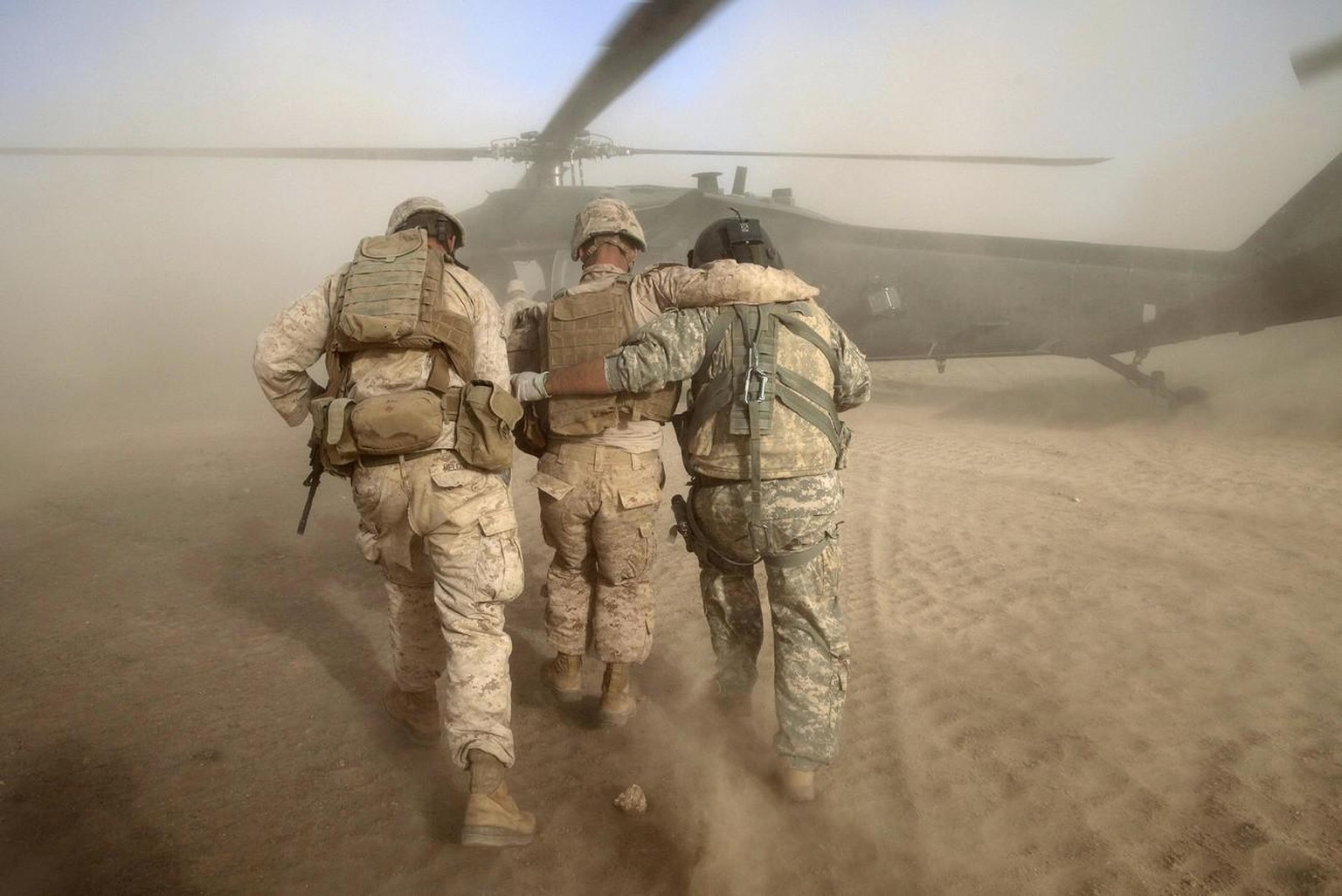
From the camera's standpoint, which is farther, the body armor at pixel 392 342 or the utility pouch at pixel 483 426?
the utility pouch at pixel 483 426

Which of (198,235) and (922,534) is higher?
(198,235)

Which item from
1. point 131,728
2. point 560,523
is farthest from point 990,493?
point 131,728

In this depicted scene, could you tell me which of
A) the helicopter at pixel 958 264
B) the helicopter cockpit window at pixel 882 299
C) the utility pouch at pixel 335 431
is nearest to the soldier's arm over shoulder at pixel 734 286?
the utility pouch at pixel 335 431

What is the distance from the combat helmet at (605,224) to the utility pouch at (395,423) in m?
0.97

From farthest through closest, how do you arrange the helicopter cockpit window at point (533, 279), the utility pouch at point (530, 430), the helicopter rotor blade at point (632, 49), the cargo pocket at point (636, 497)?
the helicopter cockpit window at point (533, 279) → the helicopter rotor blade at point (632, 49) → the utility pouch at point (530, 430) → the cargo pocket at point (636, 497)

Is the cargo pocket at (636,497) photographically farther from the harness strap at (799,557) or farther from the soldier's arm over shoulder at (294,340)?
the soldier's arm over shoulder at (294,340)

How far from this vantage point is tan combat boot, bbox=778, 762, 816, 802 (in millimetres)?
2354

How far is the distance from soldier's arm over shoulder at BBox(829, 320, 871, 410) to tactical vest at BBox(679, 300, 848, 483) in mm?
33

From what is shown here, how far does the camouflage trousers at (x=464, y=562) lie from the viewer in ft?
7.20

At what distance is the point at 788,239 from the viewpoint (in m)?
9.07

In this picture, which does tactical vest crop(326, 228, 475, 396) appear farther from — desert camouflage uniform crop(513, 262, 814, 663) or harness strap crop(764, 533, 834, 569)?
harness strap crop(764, 533, 834, 569)

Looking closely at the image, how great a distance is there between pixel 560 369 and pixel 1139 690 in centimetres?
266

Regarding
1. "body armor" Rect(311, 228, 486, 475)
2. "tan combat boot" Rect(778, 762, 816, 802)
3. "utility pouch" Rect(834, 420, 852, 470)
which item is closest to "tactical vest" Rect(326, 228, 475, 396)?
"body armor" Rect(311, 228, 486, 475)

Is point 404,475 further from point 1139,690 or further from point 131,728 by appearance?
point 1139,690
